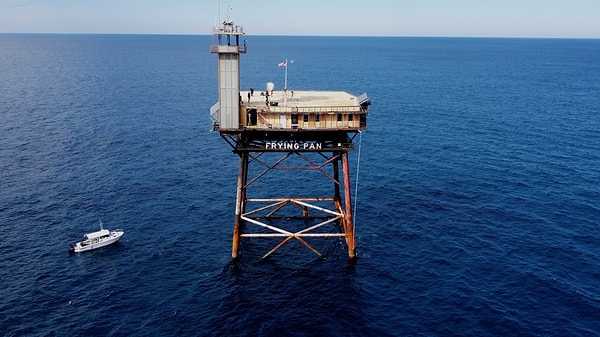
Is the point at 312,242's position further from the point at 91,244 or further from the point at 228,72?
the point at 91,244

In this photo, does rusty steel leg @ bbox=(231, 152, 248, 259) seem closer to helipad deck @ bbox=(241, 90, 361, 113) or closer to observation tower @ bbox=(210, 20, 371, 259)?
observation tower @ bbox=(210, 20, 371, 259)

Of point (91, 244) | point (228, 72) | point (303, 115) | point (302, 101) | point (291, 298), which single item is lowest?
point (291, 298)

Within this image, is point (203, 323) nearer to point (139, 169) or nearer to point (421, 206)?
point (421, 206)

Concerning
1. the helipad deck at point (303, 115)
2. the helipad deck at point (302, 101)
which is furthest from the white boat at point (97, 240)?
the helipad deck at point (302, 101)

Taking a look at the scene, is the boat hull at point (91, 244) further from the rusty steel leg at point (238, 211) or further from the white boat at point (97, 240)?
the rusty steel leg at point (238, 211)

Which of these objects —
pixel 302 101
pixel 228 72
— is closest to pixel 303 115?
pixel 302 101

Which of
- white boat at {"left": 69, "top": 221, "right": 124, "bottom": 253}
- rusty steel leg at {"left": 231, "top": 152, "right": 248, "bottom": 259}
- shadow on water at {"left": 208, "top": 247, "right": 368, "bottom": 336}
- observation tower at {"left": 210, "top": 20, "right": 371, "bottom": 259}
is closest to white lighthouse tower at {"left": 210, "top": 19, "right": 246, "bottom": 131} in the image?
observation tower at {"left": 210, "top": 20, "right": 371, "bottom": 259}
